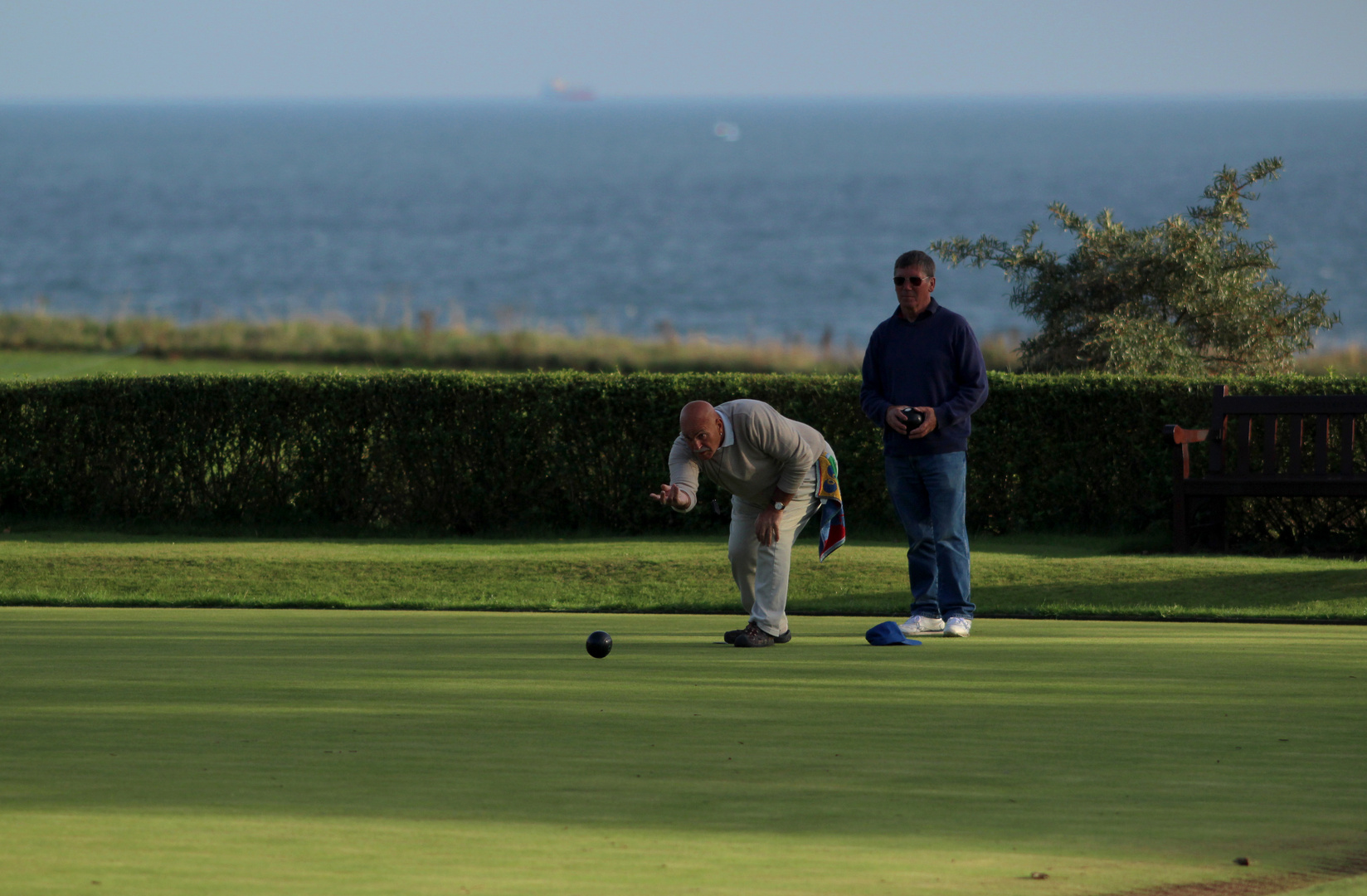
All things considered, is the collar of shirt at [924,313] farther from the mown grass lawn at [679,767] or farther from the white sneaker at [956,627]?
the mown grass lawn at [679,767]

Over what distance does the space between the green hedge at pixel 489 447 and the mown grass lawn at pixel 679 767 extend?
611cm

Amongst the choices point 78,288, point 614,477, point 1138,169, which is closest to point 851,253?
point 78,288

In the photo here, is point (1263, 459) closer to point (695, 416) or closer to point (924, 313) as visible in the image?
point (924, 313)

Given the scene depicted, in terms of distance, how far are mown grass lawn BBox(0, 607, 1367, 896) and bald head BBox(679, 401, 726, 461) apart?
3.06 feet

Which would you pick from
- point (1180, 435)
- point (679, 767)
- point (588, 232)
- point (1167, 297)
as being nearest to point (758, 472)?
point (679, 767)

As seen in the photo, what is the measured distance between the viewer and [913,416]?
8.51m

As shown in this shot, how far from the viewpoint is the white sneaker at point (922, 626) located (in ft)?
27.8

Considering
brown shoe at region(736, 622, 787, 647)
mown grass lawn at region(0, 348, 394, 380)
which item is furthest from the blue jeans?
mown grass lawn at region(0, 348, 394, 380)

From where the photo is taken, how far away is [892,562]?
39.8 feet

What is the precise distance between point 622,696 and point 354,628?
304cm

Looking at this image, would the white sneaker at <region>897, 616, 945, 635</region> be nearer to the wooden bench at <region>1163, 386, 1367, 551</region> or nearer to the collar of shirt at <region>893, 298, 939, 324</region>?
the collar of shirt at <region>893, 298, 939, 324</region>

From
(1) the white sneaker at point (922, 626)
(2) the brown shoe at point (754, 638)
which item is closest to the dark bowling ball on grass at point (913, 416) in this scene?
(1) the white sneaker at point (922, 626)

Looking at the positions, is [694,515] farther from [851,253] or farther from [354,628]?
[851,253]

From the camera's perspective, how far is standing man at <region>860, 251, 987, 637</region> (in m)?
8.55
